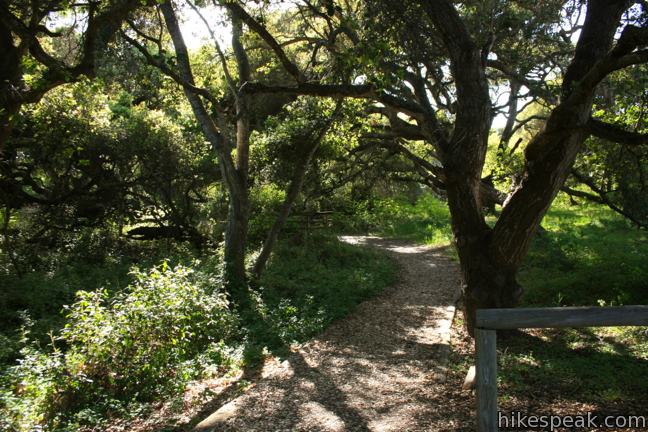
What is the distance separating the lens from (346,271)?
13.2 meters

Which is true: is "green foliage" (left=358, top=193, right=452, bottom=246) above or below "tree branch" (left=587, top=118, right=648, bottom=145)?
below

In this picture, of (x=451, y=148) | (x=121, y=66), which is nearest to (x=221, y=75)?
(x=121, y=66)

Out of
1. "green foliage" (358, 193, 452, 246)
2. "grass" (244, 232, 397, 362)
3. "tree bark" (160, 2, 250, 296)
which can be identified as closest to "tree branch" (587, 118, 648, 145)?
"grass" (244, 232, 397, 362)

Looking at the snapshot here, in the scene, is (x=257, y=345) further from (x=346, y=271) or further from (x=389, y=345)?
(x=346, y=271)

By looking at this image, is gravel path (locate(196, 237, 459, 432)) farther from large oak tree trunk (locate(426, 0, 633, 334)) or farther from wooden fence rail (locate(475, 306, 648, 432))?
large oak tree trunk (locate(426, 0, 633, 334))

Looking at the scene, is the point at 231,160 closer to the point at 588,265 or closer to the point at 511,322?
the point at 511,322

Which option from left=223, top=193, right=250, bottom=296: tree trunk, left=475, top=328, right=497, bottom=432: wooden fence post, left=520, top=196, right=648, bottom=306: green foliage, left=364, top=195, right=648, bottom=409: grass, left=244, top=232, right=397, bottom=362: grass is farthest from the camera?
left=223, top=193, right=250, bottom=296: tree trunk

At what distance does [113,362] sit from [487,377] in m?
4.33

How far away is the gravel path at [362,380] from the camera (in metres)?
5.16

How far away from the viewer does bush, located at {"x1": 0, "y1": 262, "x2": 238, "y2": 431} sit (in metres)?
5.18

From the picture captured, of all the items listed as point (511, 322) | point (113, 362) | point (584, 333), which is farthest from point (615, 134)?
point (113, 362)

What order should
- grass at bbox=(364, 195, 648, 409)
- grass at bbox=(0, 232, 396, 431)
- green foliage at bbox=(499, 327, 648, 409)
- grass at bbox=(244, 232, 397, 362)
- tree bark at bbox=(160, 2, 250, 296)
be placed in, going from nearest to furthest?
grass at bbox=(0, 232, 396, 431)
green foliage at bbox=(499, 327, 648, 409)
grass at bbox=(364, 195, 648, 409)
grass at bbox=(244, 232, 397, 362)
tree bark at bbox=(160, 2, 250, 296)

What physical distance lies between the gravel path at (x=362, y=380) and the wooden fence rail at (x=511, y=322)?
43.1 inches

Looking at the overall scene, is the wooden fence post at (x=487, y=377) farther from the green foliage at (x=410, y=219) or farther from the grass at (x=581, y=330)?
the green foliage at (x=410, y=219)
